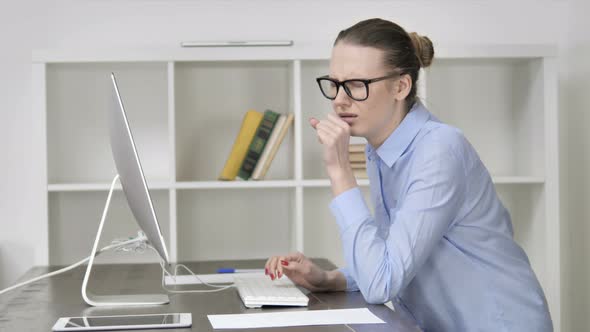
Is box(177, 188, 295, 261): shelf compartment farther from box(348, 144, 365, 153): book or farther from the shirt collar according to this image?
the shirt collar

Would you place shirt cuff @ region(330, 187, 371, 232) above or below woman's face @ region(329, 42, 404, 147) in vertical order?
below

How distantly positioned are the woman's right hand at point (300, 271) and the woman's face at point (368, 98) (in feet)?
1.14

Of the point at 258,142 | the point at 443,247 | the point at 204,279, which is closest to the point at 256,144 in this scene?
the point at 258,142

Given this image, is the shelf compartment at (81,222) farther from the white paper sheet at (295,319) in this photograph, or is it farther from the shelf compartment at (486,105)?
the white paper sheet at (295,319)

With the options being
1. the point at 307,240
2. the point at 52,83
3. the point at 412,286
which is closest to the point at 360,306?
the point at 412,286

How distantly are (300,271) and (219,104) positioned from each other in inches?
71.6

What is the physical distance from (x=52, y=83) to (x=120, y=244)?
190 centimetres

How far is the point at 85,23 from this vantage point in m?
3.65

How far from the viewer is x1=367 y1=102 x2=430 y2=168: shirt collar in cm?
188

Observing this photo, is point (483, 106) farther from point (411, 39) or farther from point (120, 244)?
point (120, 244)

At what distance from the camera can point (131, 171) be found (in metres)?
1.62

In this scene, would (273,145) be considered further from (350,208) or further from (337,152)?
(350,208)

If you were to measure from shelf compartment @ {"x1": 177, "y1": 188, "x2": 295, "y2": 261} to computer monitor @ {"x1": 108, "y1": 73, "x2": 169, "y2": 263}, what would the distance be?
186 cm

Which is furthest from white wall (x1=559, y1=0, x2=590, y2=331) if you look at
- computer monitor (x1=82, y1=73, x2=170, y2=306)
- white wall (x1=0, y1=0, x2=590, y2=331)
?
computer monitor (x1=82, y1=73, x2=170, y2=306)
